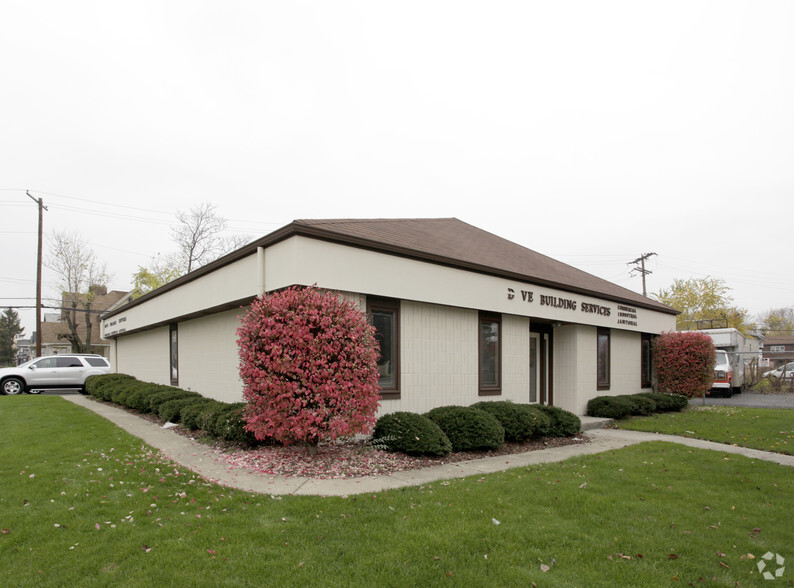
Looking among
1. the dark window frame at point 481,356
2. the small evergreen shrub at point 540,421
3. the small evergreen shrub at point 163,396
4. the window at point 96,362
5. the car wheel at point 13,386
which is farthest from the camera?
the window at point 96,362

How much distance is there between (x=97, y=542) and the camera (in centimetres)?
444

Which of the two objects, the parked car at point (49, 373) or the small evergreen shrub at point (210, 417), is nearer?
the small evergreen shrub at point (210, 417)

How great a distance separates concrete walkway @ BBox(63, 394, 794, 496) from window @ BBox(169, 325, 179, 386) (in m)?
3.41

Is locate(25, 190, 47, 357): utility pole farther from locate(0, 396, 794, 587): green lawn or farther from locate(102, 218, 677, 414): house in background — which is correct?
locate(0, 396, 794, 587): green lawn

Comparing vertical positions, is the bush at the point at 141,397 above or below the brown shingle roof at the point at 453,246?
below

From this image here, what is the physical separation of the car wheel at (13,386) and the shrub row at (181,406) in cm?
370

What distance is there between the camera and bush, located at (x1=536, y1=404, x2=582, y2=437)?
10.9 meters

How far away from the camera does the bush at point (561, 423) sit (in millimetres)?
10891

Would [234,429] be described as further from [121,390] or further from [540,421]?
[121,390]

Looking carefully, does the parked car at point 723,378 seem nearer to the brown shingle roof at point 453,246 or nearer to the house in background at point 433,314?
the house in background at point 433,314

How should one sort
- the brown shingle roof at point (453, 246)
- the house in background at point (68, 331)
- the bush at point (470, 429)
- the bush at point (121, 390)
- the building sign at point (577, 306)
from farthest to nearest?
the house in background at point (68, 331), the bush at point (121, 390), the building sign at point (577, 306), the brown shingle roof at point (453, 246), the bush at point (470, 429)

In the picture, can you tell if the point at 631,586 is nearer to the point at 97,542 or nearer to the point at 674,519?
the point at 674,519

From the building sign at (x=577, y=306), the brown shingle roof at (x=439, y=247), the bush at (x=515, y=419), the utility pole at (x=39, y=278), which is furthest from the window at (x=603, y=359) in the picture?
the utility pole at (x=39, y=278)

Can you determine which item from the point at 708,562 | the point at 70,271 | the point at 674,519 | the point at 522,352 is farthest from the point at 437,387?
the point at 70,271
